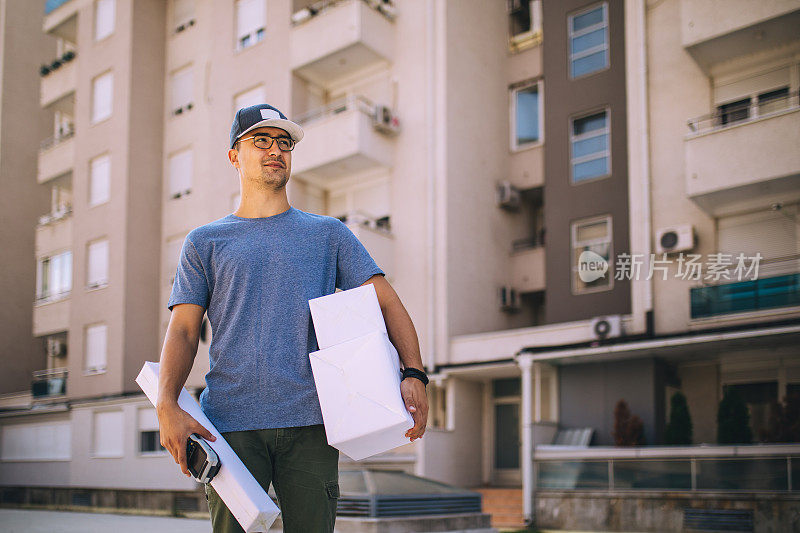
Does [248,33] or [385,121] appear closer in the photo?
[385,121]

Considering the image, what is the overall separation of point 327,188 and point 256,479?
2297cm

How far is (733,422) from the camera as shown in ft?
54.7

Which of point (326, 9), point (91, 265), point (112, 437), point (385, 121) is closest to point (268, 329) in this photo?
point (385, 121)

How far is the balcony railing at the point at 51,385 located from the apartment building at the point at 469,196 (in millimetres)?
185

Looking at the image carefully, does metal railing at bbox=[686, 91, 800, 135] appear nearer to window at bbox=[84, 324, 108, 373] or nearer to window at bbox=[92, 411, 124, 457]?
window at bbox=[92, 411, 124, 457]

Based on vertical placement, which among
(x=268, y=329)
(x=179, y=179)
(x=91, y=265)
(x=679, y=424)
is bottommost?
(x=679, y=424)

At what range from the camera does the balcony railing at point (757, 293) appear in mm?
16984

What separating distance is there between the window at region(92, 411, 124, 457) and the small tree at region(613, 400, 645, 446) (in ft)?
47.9

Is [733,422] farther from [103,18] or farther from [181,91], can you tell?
[103,18]

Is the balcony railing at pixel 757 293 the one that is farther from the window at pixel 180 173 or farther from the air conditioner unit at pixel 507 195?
the window at pixel 180 173

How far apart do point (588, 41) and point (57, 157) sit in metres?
20.1

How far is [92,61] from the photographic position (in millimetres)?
32125

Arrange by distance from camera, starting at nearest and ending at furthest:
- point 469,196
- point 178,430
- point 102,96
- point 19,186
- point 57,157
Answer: point 178,430, point 469,196, point 102,96, point 57,157, point 19,186

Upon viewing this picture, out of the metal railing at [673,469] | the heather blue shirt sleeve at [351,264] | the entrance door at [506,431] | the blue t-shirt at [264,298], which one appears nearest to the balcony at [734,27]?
the metal railing at [673,469]
